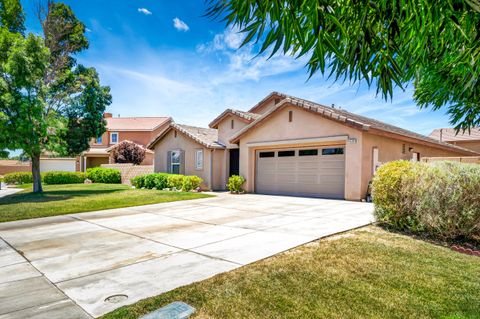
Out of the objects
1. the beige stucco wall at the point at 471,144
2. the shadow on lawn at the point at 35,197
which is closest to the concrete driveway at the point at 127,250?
the shadow on lawn at the point at 35,197

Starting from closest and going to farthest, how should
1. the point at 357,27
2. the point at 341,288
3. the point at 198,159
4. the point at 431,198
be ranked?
1. the point at 357,27
2. the point at 341,288
3. the point at 431,198
4. the point at 198,159

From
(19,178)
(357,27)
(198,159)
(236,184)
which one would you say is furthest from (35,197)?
(357,27)

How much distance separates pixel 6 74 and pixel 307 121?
15098mm

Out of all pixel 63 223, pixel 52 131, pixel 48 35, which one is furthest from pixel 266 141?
pixel 48 35

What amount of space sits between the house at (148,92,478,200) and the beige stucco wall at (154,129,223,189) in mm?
65

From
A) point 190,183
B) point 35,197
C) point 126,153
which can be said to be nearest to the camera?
point 35,197

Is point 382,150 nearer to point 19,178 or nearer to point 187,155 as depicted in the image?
Answer: point 187,155

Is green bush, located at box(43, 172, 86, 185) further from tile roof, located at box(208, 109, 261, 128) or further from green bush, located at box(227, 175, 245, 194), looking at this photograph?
green bush, located at box(227, 175, 245, 194)

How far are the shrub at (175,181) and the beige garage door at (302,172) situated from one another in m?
4.74

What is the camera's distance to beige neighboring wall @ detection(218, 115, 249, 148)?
62.2 feet

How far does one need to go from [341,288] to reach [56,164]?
124 feet

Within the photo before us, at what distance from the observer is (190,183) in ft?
57.4

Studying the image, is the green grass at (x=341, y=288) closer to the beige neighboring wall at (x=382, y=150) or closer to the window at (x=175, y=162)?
the beige neighboring wall at (x=382, y=150)

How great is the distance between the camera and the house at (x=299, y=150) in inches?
505
